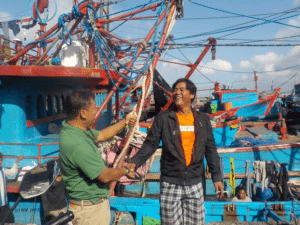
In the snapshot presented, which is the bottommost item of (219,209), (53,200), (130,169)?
(219,209)

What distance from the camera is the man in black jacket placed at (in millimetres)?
2385

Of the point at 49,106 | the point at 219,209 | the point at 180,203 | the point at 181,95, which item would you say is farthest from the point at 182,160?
the point at 49,106

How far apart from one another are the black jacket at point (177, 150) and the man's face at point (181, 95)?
14cm

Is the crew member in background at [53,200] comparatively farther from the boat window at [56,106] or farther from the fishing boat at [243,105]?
the fishing boat at [243,105]

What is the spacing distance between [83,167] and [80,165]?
3cm

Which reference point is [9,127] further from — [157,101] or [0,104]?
[157,101]

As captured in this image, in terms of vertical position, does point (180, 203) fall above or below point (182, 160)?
below

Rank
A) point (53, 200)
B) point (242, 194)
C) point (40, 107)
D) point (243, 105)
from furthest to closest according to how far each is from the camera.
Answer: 1. point (243, 105)
2. point (40, 107)
3. point (242, 194)
4. point (53, 200)

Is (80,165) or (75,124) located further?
(75,124)

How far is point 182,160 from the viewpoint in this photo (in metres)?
2.37

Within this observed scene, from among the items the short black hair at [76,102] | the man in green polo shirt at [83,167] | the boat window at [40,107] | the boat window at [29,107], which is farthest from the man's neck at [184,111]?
the boat window at [40,107]

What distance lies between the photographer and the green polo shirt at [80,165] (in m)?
1.81

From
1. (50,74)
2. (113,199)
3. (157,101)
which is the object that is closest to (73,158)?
(113,199)

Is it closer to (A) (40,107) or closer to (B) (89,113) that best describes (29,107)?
(A) (40,107)
